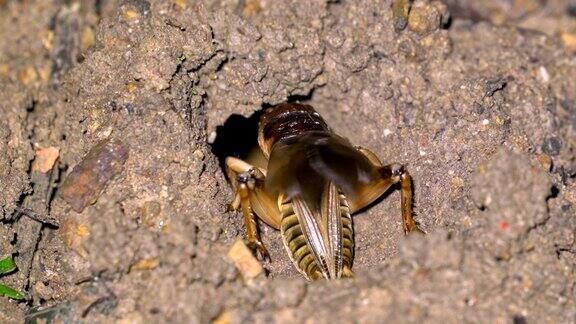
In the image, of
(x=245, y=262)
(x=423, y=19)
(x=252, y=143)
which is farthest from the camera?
(x=252, y=143)

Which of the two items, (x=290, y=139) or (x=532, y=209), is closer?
(x=532, y=209)

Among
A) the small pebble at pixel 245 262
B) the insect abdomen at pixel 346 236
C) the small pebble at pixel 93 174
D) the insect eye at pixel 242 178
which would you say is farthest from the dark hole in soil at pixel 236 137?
the small pebble at pixel 245 262

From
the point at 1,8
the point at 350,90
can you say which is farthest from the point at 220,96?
the point at 1,8

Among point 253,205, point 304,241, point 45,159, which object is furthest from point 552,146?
point 45,159

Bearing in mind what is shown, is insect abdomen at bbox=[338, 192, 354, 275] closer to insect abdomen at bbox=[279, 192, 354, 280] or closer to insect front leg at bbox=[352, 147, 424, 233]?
insect abdomen at bbox=[279, 192, 354, 280]

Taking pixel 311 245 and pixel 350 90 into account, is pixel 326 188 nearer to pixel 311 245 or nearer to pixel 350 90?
pixel 311 245

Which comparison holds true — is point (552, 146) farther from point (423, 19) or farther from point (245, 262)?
point (245, 262)

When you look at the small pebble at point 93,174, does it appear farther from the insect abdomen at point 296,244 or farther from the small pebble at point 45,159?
the insect abdomen at point 296,244
